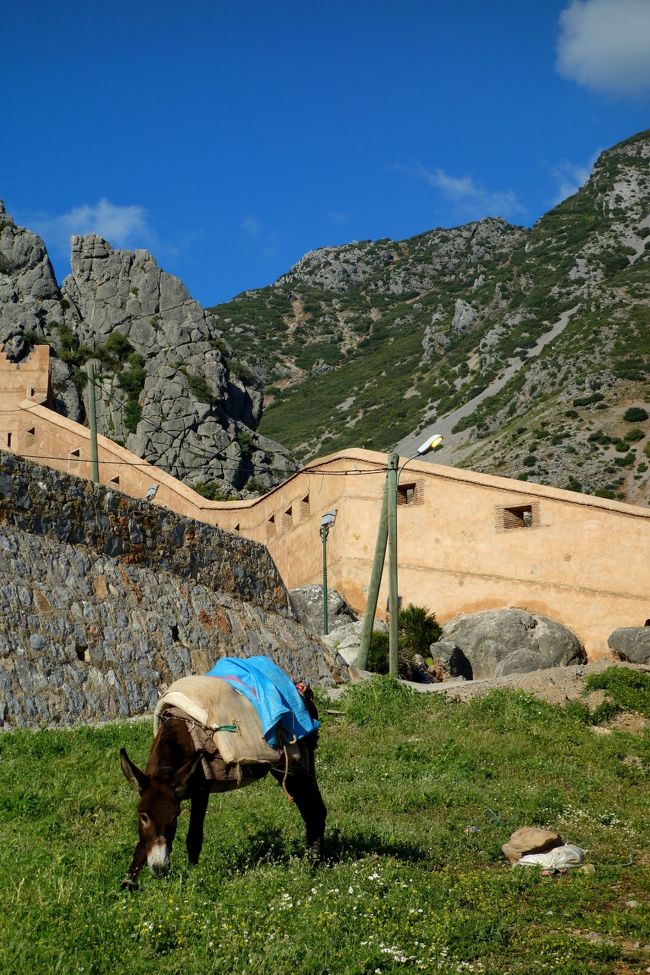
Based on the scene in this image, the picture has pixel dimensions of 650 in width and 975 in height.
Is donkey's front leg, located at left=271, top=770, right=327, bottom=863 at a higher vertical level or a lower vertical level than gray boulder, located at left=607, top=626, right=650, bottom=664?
lower

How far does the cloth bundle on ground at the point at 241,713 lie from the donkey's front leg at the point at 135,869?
0.65m

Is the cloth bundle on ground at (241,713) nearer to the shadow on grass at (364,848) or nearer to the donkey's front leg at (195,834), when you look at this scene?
the donkey's front leg at (195,834)

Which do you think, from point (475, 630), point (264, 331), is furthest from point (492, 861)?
point (264, 331)

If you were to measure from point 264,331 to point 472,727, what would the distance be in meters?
110

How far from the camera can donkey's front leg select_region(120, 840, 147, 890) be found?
6.82m

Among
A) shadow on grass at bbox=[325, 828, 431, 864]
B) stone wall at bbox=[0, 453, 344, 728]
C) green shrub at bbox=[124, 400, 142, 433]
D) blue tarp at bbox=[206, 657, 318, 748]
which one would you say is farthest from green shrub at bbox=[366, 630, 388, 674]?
green shrub at bbox=[124, 400, 142, 433]

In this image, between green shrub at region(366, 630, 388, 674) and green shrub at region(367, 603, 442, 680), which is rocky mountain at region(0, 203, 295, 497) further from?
green shrub at region(366, 630, 388, 674)

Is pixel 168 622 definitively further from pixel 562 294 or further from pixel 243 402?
pixel 562 294

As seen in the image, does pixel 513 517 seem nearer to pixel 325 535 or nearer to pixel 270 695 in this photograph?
pixel 325 535

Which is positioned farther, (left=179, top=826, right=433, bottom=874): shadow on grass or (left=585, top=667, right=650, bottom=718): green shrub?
(left=585, top=667, right=650, bottom=718): green shrub

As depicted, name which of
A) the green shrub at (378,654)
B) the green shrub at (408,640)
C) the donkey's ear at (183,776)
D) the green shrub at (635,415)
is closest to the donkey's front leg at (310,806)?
the donkey's ear at (183,776)

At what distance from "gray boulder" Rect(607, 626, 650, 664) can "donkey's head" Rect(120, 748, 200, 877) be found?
65.0 ft

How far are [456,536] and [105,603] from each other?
15237 mm

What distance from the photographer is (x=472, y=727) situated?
16.1 metres
